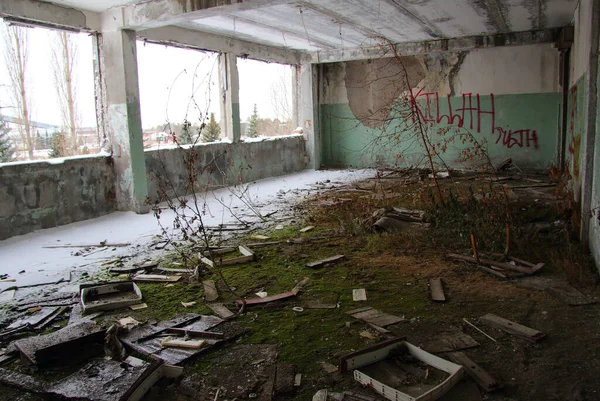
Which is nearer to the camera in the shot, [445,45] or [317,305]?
[317,305]

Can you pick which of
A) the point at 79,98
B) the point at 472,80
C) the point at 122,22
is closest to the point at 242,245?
the point at 122,22

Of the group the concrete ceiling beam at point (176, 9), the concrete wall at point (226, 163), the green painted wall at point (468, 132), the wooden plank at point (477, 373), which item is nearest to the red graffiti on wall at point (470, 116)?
the green painted wall at point (468, 132)

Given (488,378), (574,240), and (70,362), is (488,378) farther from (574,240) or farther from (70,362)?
(574,240)

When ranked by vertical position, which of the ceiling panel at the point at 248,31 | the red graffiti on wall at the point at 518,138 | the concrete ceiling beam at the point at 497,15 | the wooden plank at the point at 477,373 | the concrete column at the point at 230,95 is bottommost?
the wooden plank at the point at 477,373

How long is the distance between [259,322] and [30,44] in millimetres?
7309

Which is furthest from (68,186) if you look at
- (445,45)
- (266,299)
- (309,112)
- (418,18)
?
(445,45)

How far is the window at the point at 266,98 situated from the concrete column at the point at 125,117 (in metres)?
3.91

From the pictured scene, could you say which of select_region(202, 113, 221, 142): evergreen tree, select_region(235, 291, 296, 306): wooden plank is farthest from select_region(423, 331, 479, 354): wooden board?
select_region(202, 113, 221, 142): evergreen tree

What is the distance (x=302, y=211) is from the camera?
791 centimetres

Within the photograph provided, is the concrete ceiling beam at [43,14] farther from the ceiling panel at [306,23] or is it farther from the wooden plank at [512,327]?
the wooden plank at [512,327]

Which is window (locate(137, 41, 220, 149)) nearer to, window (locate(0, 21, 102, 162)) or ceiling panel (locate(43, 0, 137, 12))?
window (locate(0, 21, 102, 162))

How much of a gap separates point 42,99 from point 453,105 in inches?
385

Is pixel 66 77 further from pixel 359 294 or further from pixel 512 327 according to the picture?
pixel 512 327

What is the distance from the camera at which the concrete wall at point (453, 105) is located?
38.2 ft
